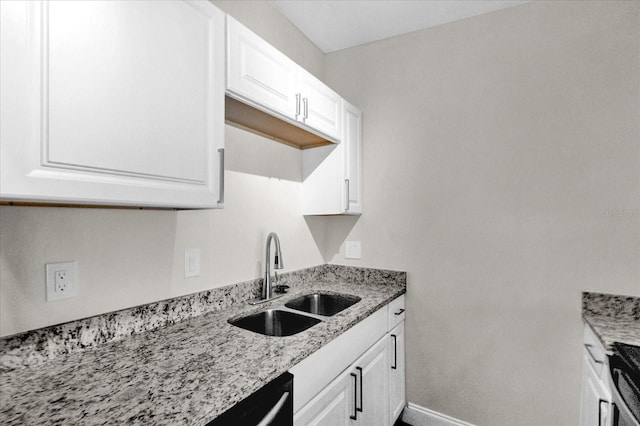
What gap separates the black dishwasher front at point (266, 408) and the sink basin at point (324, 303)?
910 mm

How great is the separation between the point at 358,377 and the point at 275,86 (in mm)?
1394

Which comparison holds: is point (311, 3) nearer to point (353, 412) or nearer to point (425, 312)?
point (425, 312)

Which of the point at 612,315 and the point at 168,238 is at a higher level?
the point at 168,238

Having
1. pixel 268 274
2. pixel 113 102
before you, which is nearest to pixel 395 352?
pixel 268 274

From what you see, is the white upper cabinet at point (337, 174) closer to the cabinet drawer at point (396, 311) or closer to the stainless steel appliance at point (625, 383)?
the cabinet drawer at point (396, 311)

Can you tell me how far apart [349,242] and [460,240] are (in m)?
0.74

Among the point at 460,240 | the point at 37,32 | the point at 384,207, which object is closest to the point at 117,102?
the point at 37,32

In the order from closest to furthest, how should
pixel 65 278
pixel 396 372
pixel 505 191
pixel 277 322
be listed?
pixel 65 278 < pixel 277 322 < pixel 505 191 < pixel 396 372

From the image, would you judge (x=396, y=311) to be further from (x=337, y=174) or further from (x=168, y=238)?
(x=168, y=238)

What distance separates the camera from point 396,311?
80.0 inches

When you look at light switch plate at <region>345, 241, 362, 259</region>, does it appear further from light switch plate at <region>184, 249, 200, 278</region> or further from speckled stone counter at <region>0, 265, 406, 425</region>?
light switch plate at <region>184, 249, 200, 278</region>

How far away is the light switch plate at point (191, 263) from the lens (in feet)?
4.73

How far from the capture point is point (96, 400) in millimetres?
806

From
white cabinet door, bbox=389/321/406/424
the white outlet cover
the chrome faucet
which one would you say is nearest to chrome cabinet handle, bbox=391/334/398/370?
white cabinet door, bbox=389/321/406/424
